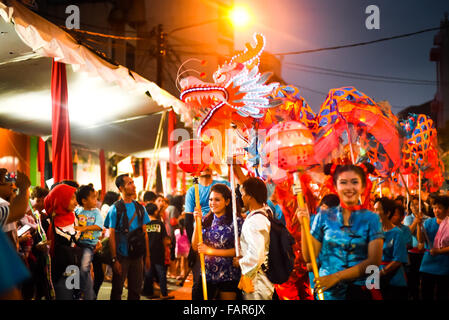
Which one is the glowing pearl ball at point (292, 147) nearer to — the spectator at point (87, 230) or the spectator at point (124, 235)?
the spectator at point (124, 235)

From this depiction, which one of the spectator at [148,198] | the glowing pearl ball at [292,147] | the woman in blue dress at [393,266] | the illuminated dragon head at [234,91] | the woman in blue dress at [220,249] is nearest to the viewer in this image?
the glowing pearl ball at [292,147]

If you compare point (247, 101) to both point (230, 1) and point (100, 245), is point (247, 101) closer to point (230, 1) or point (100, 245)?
point (100, 245)

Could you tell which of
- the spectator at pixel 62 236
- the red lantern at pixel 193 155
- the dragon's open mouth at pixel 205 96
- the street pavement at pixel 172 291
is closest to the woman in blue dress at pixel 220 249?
the red lantern at pixel 193 155

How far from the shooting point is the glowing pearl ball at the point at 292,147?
3.90 m

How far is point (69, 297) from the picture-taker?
5129mm

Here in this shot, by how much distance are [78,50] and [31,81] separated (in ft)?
5.89

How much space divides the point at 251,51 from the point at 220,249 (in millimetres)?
2292

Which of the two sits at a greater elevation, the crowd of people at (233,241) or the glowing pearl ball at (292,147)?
the glowing pearl ball at (292,147)

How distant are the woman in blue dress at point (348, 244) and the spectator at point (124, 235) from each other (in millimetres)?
3254

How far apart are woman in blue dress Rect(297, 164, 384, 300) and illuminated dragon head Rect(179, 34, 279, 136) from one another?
1.52m

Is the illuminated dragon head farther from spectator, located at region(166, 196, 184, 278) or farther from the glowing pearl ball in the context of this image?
spectator, located at region(166, 196, 184, 278)

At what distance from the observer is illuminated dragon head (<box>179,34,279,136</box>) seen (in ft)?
15.2

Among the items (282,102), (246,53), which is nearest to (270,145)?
(246,53)

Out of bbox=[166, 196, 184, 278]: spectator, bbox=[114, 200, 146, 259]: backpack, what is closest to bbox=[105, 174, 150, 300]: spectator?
bbox=[114, 200, 146, 259]: backpack
